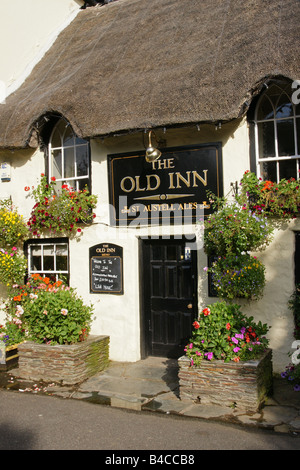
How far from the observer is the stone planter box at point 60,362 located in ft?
22.2

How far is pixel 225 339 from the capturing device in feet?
18.9

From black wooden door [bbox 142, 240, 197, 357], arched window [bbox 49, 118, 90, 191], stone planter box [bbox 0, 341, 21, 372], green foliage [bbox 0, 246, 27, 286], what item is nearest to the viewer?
black wooden door [bbox 142, 240, 197, 357]

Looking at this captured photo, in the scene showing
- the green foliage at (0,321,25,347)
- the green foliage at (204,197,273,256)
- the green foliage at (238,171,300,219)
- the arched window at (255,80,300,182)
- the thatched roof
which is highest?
the thatched roof

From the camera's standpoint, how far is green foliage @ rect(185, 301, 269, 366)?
5672 mm

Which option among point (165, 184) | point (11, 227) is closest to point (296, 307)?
point (165, 184)

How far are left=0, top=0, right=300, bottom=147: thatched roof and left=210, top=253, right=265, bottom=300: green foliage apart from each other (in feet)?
6.84

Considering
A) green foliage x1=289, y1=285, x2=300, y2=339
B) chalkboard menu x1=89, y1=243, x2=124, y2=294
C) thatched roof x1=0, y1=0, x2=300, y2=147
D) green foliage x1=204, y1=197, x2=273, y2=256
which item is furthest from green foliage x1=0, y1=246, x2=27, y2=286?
green foliage x1=289, y1=285, x2=300, y2=339

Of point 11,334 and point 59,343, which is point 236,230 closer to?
point 59,343

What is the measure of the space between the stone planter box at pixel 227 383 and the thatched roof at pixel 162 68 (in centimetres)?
341

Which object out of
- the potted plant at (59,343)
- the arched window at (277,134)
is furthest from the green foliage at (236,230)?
the potted plant at (59,343)

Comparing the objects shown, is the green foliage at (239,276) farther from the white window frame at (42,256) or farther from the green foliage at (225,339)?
the white window frame at (42,256)

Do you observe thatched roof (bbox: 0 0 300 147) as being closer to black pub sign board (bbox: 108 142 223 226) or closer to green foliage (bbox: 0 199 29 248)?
black pub sign board (bbox: 108 142 223 226)

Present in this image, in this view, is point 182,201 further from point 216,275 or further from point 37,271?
point 37,271
